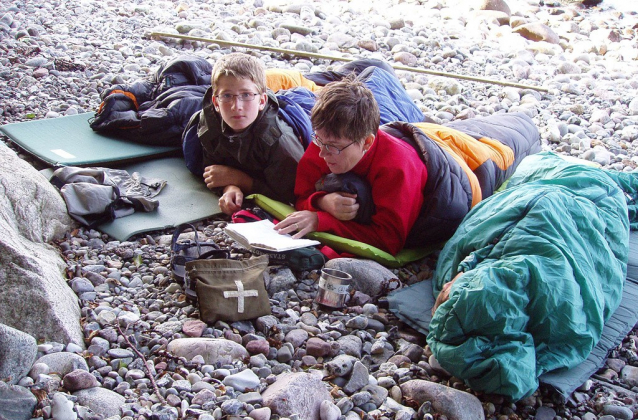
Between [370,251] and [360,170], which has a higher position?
[360,170]

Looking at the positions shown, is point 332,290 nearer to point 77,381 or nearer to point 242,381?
point 242,381

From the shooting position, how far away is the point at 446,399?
268 centimetres

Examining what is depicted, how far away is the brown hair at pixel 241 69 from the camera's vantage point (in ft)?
13.3

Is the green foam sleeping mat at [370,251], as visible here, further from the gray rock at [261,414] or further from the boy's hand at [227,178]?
the gray rock at [261,414]

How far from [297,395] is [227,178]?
212 centimetres

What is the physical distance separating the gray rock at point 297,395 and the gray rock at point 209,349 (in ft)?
0.88

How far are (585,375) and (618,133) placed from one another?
383 cm

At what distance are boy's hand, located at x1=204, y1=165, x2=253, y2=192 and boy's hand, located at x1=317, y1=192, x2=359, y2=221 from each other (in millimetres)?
734

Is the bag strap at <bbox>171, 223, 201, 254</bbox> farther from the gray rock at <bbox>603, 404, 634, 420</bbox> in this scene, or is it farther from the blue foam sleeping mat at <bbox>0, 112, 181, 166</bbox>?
the gray rock at <bbox>603, 404, 634, 420</bbox>

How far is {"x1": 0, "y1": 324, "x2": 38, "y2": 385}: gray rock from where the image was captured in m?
2.44

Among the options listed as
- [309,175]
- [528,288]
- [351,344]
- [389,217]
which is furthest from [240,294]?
[528,288]

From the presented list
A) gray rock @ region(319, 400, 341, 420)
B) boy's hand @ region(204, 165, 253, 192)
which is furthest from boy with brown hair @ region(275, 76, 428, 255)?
gray rock @ region(319, 400, 341, 420)

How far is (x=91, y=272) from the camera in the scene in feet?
11.4

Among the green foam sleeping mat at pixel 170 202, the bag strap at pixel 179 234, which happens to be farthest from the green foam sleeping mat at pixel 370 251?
the green foam sleeping mat at pixel 170 202
